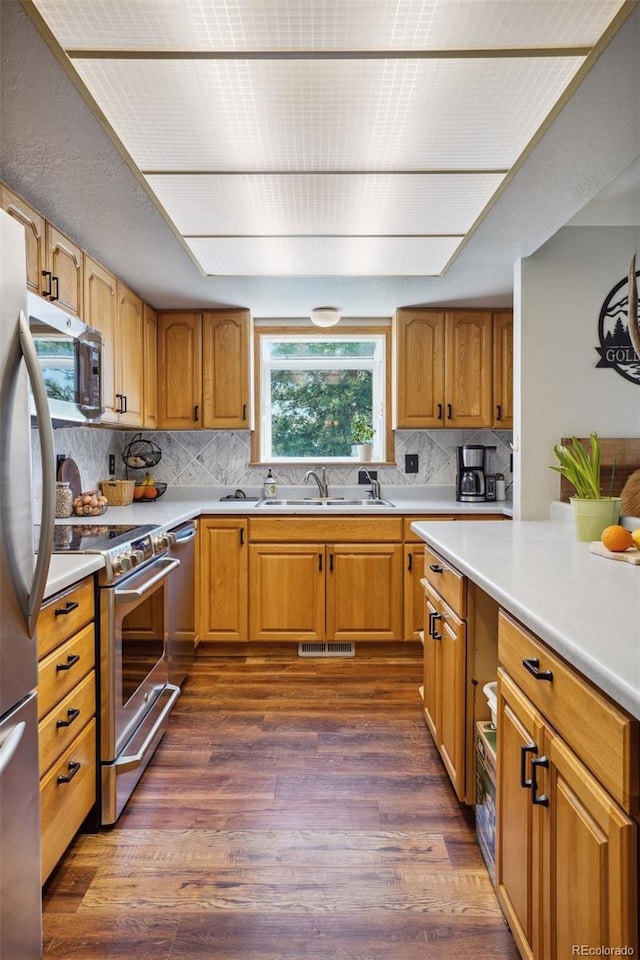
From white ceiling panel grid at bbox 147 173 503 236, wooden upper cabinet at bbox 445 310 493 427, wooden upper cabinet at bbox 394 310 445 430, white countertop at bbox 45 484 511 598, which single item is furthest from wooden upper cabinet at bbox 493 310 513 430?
white ceiling panel grid at bbox 147 173 503 236

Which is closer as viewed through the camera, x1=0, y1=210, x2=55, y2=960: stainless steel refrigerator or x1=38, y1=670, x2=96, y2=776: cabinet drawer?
x1=0, y1=210, x2=55, y2=960: stainless steel refrigerator

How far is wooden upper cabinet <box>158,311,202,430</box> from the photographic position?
371cm

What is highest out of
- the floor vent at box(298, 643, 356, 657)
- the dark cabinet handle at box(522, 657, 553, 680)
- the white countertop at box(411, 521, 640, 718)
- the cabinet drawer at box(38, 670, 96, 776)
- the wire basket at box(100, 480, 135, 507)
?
the wire basket at box(100, 480, 135, 507)

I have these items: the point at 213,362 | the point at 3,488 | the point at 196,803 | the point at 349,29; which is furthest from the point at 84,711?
the point at 213,362

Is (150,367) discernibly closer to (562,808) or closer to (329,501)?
(329,501)

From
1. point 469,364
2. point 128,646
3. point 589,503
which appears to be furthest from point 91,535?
point 469,364

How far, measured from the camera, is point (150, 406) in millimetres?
3576

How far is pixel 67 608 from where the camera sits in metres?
1.56

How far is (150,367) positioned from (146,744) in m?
2.35

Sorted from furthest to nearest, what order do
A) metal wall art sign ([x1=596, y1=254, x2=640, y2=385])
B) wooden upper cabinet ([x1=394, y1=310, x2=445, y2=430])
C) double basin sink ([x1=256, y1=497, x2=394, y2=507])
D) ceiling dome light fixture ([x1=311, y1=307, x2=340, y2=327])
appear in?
double basin sink ([x1=256, y1=497, x2=394, y2=507]) → wooden upper cabinet ([x1=394, y1=310, x2=445, y2=430]) → ceiling dome light fixture ([x1=311, y1=307, x2=340, y2=327]) → metal wall art sign ([x1=596, y1=254, x2=640, y2=385])

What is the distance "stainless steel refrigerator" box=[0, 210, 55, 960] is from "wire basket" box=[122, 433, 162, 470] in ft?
9.39

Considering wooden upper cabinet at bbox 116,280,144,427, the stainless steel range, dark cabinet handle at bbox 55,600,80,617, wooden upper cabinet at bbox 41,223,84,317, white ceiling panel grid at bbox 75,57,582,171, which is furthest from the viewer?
wooden upper cabinet at bbox 116,280,144,427

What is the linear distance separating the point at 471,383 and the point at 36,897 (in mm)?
3375

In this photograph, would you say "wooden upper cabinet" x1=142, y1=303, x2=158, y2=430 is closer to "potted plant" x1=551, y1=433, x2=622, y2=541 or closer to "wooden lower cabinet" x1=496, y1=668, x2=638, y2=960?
"potted plant" x1=551, y1=433, x2=622, y2=541
